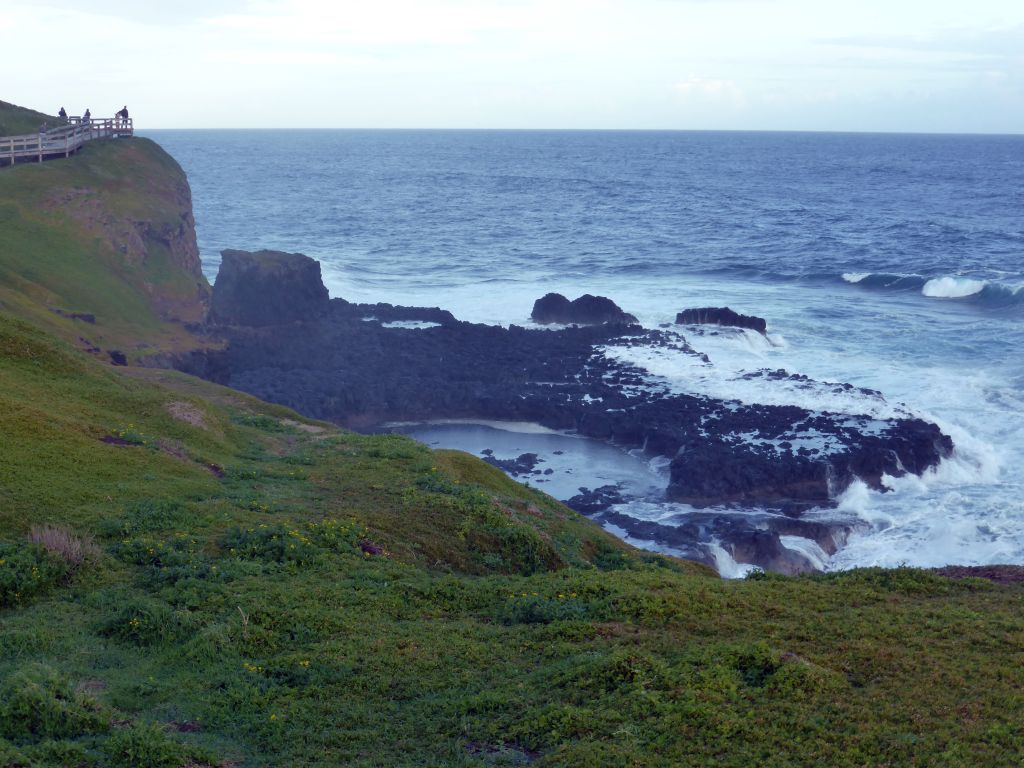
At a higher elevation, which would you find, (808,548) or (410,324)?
(410,324)

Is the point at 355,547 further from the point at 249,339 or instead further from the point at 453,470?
the point at 249,339

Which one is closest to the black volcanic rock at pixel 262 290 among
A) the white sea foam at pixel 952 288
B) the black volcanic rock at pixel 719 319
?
the black volcanic rock at pixel 719 319

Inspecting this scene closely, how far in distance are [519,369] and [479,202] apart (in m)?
70.0

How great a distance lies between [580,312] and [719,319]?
7012mm

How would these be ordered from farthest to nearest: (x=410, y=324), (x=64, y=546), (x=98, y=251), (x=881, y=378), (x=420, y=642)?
(x=410, y=324), (x=881, y=378), (x=98, y=251), (x=64, y=546), (x=420, y=642)

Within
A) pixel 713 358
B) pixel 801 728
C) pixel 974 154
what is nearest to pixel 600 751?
pixel 801 728

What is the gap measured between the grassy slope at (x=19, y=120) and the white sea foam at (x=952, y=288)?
166 ft

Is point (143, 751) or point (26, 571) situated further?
point (26, 571)

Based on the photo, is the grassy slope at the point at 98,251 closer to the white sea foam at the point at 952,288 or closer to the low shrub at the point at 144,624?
the low shrub at the point at 144,624

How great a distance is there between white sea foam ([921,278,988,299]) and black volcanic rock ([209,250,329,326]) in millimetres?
37149

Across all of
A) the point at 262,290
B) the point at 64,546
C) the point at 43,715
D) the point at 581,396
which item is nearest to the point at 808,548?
the point at 581,396

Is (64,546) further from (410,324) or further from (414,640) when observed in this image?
(410,324)

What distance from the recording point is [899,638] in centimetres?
1159

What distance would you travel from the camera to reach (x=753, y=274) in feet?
217
